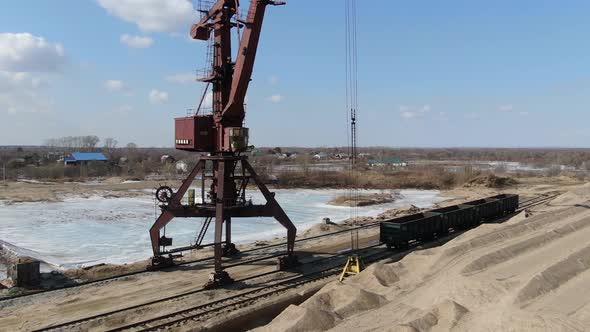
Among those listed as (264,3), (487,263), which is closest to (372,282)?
(487,263)

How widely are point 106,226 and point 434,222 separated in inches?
918

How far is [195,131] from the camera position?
1938 centimetres

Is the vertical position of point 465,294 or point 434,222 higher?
point 434,222

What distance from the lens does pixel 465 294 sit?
12367 mm

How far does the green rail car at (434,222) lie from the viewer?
74.4 ft

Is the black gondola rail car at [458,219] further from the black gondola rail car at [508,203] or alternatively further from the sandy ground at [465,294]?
the sandy ground at [465,294]

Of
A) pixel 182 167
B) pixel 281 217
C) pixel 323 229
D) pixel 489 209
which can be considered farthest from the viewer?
pixel 182 167

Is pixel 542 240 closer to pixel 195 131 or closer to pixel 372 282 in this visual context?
pixel 372 282

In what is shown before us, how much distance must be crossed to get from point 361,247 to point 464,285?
11.7 meters

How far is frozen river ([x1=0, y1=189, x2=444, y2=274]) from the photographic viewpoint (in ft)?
81.5

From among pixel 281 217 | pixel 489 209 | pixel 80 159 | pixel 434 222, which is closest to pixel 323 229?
pixel 434 222

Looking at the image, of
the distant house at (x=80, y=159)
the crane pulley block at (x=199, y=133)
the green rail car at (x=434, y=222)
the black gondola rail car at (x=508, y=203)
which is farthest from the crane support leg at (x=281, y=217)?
the distant house at (x=80, y=159)

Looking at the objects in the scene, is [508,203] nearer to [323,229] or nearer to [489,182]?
[323,229]

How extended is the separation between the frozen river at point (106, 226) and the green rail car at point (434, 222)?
30.0 feet
